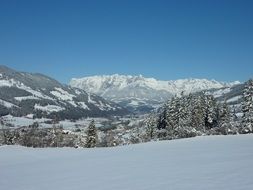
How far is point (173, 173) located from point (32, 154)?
21.7 m

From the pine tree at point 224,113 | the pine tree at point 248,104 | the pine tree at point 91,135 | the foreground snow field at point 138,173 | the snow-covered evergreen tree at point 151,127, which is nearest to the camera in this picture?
the foreground snow field at point 138,173

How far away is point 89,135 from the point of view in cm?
7750

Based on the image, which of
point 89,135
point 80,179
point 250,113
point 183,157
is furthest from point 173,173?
point 89,135

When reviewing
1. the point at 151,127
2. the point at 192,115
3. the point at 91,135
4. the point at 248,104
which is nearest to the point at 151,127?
the point at 151,127

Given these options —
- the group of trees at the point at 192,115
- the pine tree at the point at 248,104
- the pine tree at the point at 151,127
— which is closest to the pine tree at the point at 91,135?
the group of trees at the point at 192,115

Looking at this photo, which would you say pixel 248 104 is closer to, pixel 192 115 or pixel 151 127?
pixel 192 115

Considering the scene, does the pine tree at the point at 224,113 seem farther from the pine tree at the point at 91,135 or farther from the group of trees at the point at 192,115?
the pine tree at the point at 91,135

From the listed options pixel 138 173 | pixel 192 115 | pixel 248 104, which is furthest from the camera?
pixel 192 115

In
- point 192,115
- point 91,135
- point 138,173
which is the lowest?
point 138,173

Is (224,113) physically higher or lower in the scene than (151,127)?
higher

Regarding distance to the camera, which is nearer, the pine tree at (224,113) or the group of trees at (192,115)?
the group of trees at (192,115)

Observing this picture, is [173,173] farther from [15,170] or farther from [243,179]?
[15,170]

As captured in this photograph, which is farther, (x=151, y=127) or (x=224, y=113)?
(x=151, y=127)

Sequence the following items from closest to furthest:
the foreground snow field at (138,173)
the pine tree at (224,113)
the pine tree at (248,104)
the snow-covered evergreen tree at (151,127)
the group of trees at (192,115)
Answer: the foreground snow field at (138,173)
the pine tree at (248,104)
the group of trees at (192,115)
the pine tree at (224,113)
the snow-covered evergreen tree at (151,127)
